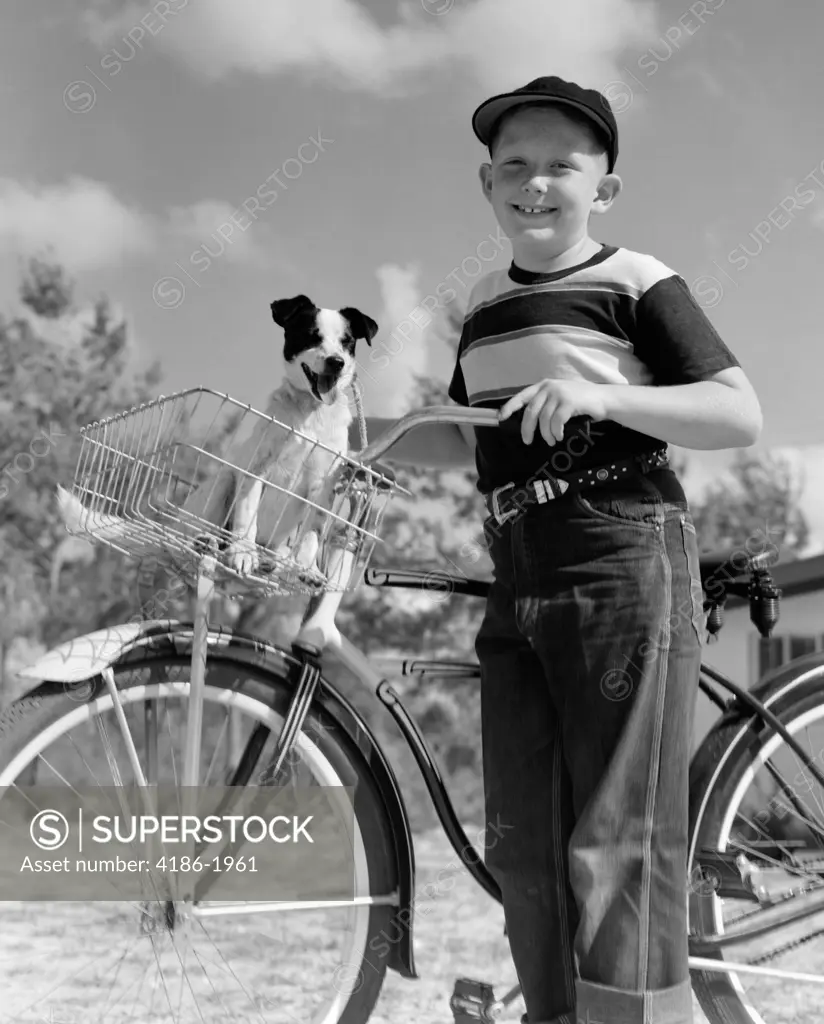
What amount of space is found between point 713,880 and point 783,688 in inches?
16.7

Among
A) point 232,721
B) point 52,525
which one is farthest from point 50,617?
point 232,721

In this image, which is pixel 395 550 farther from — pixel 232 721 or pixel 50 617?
pixel 232 721

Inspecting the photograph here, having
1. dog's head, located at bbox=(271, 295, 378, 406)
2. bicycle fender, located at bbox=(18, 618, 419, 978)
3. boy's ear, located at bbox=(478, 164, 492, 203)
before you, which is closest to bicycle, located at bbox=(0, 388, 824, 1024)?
bicycle fender, located at bbox=(18, 618, 419, 978)

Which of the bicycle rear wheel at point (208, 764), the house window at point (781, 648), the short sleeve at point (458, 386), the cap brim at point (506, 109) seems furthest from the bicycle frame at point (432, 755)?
the house window at point (781, 648)

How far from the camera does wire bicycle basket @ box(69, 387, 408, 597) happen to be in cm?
170

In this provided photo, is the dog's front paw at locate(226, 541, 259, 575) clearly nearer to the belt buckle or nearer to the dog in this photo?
the dog

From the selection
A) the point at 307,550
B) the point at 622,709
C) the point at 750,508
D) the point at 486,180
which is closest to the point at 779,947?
the point at 622,709

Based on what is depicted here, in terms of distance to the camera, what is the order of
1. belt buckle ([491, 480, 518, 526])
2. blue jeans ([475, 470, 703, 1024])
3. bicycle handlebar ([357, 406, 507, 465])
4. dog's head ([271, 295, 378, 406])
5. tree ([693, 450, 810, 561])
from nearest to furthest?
1. bicycle handlebar ([357, 406, 507, 465])
2. blue jeans ([475, 470, 703, 1024])
3. belt buckle ([491, 480, 518, 526])
4. dog's head ([271, 295, 378, 406])
5. tree ([693, 450, 810, 561])

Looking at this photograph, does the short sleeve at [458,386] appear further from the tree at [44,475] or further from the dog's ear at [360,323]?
the tree at [44,475]

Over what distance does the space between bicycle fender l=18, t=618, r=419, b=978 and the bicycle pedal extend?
10cm

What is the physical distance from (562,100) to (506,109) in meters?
0.12

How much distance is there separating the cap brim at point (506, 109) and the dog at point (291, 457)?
58 centimetres

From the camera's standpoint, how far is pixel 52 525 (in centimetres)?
1227

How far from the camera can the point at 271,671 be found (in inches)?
82.9
